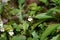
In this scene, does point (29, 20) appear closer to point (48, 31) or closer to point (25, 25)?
point (25, 25)

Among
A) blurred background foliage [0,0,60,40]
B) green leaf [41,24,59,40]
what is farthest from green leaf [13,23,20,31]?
green leaf [41,24,59,40]

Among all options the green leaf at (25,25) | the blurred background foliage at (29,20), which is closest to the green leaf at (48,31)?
the blurred background foliage at (29,20)

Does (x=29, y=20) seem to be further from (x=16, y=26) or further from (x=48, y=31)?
(x=48, y=31)

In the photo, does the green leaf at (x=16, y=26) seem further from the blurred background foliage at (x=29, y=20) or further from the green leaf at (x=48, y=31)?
the green leaf at (x=48, y=31)

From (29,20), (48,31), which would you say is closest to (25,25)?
(29,20)

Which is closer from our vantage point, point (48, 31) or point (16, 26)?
point (48, 31)

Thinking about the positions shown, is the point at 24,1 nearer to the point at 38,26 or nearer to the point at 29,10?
the point at 29,10

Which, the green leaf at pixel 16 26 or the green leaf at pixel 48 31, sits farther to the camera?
the green leaf at pixel 16 26

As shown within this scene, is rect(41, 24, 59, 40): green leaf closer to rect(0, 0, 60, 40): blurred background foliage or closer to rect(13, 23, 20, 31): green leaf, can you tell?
rect(0, 0, 60, 40): blurred background foliage

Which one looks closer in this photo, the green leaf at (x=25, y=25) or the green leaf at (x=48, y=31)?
the green leaf at (x=48, y=31)

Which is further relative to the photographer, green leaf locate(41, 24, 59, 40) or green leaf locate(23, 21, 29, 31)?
green leaf locate(23, 21, 29, 31)

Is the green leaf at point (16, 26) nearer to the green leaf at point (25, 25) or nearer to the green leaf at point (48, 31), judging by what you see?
the green leaf at point (25, 25)

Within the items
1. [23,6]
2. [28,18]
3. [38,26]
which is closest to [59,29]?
[38,26]
